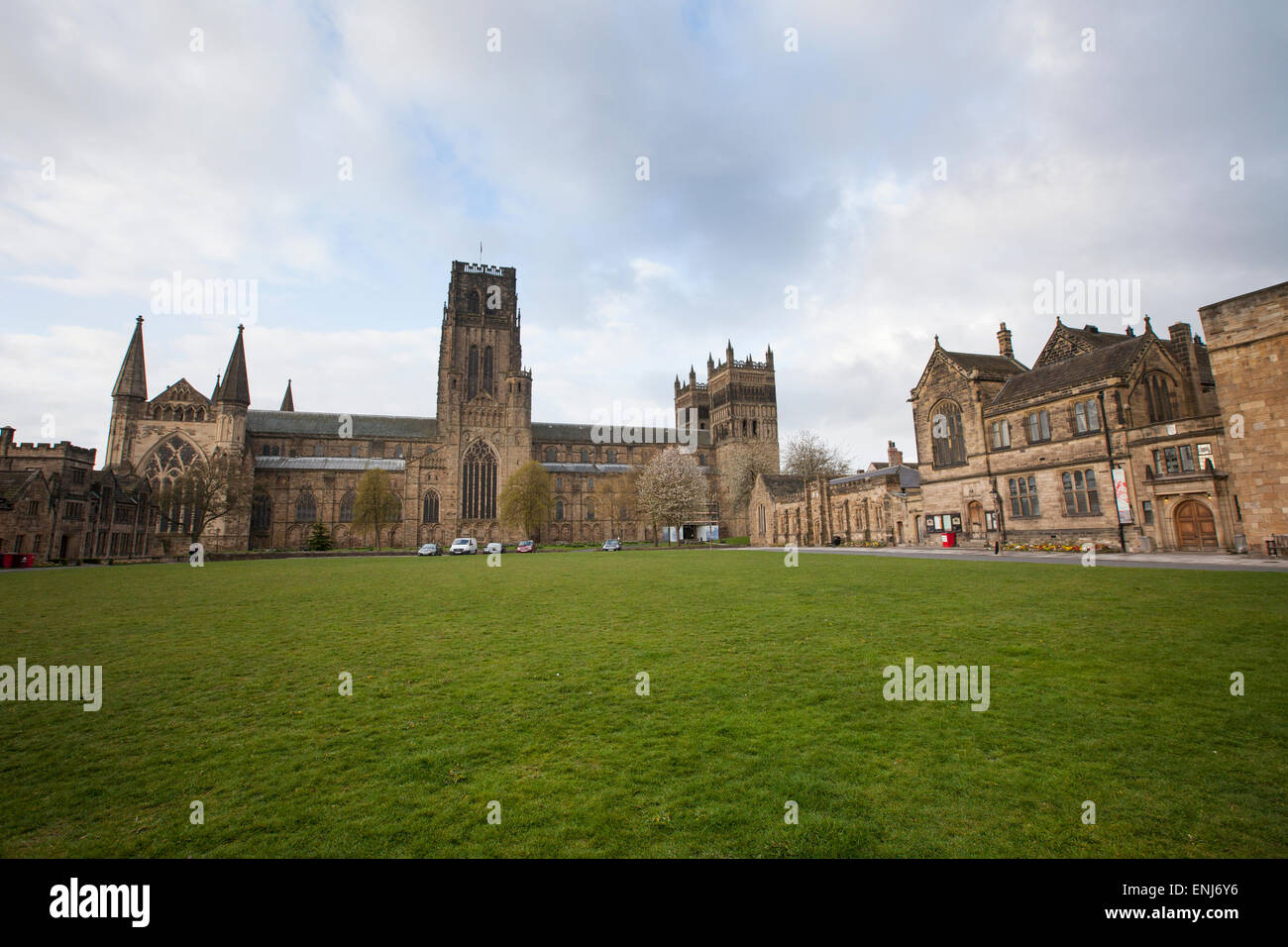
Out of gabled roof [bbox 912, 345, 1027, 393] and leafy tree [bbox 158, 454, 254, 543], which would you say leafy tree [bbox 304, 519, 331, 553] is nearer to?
leafy tree [bbox 158, 454, 254, 543]

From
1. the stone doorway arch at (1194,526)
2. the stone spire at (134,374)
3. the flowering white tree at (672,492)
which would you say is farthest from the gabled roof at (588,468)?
the stone doorway arch at (1194,526)

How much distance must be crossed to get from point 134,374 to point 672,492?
6459 centimetres

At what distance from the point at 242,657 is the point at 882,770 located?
935 centimetres

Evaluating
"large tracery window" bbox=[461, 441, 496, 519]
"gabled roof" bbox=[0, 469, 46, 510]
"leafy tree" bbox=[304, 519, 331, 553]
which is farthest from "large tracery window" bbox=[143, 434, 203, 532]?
"large tracery window" bbox=[461, 441, 496, 519]

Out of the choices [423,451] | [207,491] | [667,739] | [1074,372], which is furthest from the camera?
[423,451]

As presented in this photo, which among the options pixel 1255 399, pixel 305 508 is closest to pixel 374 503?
pixel 305 508

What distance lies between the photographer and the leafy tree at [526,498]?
67125 mm

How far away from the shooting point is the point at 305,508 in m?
72.9

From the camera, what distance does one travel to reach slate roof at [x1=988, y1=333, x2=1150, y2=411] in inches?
1164

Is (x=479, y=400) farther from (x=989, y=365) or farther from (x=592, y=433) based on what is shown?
(x=989, y=365)
